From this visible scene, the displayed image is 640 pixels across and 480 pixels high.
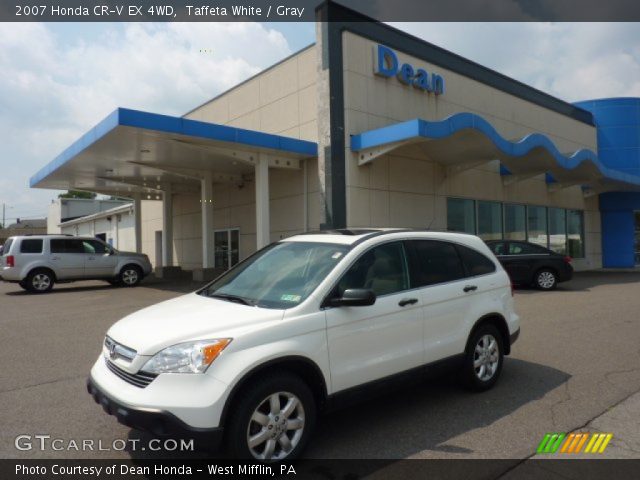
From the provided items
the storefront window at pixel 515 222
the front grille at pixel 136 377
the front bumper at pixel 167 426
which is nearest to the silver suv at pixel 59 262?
the front grille at pixel 136 377

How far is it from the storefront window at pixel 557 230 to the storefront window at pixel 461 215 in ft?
21.7

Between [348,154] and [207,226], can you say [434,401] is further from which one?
[207,226]

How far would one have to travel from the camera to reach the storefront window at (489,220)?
18.9 meters

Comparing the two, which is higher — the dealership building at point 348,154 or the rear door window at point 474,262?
the dealership building at point 348,154

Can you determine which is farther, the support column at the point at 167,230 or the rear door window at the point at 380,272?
the support column at the point at 167,230

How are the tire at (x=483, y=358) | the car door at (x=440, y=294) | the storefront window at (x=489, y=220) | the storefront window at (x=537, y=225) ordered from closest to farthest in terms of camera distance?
the car door at (x=440, y=294)
the tire at (x=483, y=358)
the storefront window at (x=489, y=220)
the storefront window at (x=537, y=225)

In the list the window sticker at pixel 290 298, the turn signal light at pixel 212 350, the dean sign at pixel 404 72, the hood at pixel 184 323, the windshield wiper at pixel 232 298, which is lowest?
the turn signal light at pixel 212 350

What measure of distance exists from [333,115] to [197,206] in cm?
1078

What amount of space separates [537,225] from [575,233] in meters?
4.31

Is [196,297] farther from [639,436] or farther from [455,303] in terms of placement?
[639,436]

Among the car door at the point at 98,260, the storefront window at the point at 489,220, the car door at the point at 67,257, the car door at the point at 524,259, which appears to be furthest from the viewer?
the storefront window at the point at 489,220

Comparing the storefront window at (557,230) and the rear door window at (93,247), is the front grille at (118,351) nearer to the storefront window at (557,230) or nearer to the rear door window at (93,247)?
the rear door window at (93,247)

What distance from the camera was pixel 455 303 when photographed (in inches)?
188

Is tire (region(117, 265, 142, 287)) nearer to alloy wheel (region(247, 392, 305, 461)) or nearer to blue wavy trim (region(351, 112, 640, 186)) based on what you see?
blue wavy trim (region(351, 112, 640, 186))
